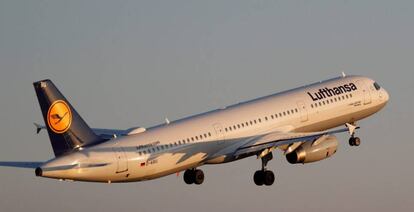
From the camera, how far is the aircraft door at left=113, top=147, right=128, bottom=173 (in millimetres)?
102625

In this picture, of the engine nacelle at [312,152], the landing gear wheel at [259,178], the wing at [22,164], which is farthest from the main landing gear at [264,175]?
the wing at [22,164]

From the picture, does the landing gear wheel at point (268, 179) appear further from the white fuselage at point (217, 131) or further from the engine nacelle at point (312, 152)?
the white fuselage at point (217, 131)

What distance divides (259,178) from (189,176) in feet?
18.3

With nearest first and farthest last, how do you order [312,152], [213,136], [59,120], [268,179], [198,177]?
1. [59,120]
2. [213,136]
3. [312,152]
4. [268,179]
5. [198,177]

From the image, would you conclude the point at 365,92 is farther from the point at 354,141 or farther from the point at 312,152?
the point at 312,152

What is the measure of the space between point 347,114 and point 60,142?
2790 centimetres

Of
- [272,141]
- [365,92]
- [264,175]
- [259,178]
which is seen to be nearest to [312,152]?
[272,141]

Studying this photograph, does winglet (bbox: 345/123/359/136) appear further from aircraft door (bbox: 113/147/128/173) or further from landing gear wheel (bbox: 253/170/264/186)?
aircraft door (bbox: 113/147/128/173)

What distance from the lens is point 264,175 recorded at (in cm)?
11131

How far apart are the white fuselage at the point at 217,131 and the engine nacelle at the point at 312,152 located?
3.92 metres

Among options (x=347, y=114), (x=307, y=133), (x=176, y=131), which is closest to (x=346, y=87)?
(x=347, y=114)

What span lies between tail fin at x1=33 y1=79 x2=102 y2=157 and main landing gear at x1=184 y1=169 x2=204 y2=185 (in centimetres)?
1273

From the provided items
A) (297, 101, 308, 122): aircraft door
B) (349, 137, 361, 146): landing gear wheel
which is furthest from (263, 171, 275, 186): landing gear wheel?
(349, 137, 361, 146): landing gear wheel

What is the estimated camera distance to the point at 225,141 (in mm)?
109938
